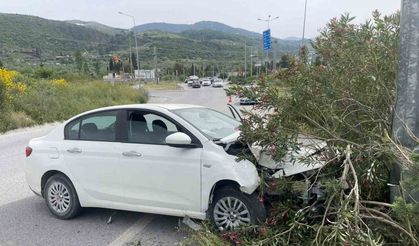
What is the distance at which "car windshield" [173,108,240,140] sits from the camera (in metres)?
5.03

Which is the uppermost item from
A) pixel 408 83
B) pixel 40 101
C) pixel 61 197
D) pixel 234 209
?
pixel 408 83

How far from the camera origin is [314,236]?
3.55 m

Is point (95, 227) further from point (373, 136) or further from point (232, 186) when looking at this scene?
point (373, 136)

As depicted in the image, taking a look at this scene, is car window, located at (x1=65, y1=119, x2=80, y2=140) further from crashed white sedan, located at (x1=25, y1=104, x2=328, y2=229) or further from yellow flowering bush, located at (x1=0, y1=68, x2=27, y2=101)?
yellow flowering bush, located at (x1=0, y1=68, x2=27, y2=101)

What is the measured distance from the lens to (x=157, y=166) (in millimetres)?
4891

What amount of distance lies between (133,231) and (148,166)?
819mm

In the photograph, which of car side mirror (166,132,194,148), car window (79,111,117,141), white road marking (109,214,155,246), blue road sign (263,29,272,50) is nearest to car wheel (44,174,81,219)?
car window (79,111,117,141)

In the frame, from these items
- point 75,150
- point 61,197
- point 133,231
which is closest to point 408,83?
point 133,231

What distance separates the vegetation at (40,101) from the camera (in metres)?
18.2

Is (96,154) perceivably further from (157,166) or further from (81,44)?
(81,44)

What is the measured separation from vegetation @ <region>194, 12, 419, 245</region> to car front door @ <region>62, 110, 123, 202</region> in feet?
5.54

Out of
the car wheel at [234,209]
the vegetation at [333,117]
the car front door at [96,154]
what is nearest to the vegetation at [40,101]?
the car front door at [96,154]

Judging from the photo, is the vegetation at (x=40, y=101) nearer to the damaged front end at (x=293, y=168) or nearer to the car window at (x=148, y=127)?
the car window at (x=148, y=127)

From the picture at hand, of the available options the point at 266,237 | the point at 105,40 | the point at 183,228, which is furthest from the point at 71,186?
the point at 105,40
